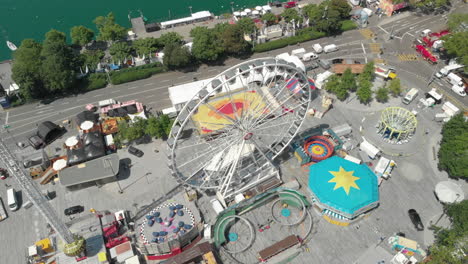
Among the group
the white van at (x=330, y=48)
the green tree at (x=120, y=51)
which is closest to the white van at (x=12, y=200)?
the green tree at (x=120, y=51)

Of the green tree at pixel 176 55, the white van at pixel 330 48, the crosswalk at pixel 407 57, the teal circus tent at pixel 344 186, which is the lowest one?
the teal circus tent at pixel 344 186

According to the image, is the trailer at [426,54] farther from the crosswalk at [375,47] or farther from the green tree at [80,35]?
the green tree at [80,35]

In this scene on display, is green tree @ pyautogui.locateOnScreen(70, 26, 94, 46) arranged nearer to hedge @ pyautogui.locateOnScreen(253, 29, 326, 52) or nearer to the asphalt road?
the asphalt road

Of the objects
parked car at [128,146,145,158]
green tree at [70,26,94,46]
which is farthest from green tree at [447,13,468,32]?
green tree at [70,26,94,46]

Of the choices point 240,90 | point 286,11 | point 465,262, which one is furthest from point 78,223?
point 286,11

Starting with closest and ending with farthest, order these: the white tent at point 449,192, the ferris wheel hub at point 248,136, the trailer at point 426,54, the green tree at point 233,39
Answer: the ferris wheel hub at point 248,136 → the white tent at point 449,192 → the green tree at point 233,39 → the trailer at point 426,54
